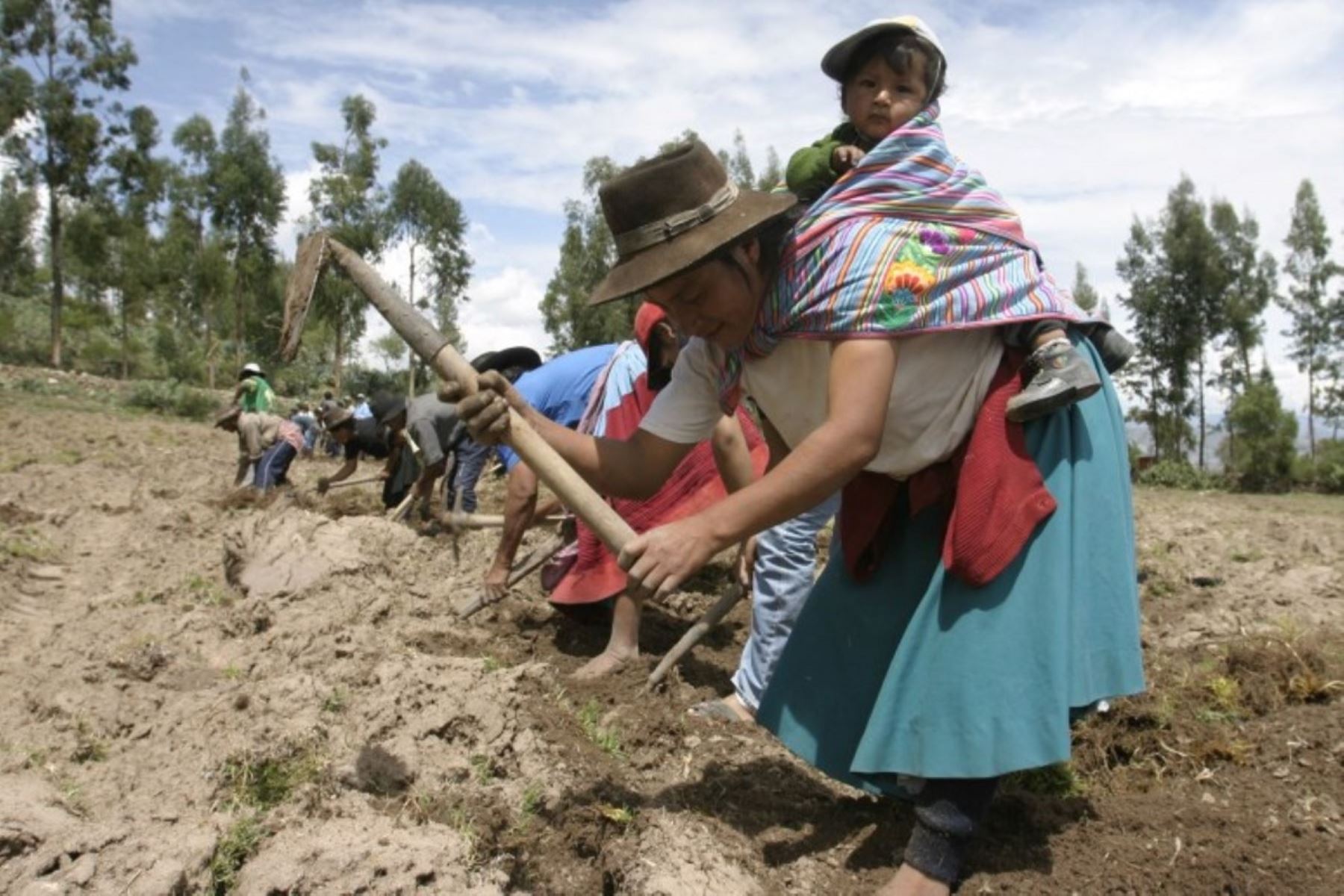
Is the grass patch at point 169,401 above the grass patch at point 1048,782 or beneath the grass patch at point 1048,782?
above

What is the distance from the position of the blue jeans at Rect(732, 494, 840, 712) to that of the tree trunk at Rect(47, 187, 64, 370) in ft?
86.3

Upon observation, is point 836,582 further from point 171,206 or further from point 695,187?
point 171,206

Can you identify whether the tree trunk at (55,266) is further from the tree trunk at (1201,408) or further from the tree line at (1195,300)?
the tree trunk at (1201,408)

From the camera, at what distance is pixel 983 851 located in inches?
97.1

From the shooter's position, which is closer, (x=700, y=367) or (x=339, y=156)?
(x=700, y=367)

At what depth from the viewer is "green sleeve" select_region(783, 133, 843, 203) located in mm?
2541

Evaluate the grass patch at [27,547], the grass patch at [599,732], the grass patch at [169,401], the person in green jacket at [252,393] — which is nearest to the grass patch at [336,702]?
the grass patch at [599,732]

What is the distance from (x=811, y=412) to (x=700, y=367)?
1.06 feet

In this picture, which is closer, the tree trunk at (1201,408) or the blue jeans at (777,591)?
the blue jeans at (777,591)

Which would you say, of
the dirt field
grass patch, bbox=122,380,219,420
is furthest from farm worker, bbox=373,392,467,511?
grass patch, bbox=122,380,219,420

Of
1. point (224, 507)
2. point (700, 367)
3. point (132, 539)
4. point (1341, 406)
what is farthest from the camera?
point (1341, 406)

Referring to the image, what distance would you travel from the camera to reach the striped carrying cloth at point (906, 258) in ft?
6.74

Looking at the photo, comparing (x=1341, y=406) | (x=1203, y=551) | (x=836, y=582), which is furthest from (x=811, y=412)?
(x=1341, y=406)

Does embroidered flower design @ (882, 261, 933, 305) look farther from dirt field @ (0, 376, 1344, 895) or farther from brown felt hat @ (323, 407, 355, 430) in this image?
brown felt hat @ (323, 407, 355, 430)
